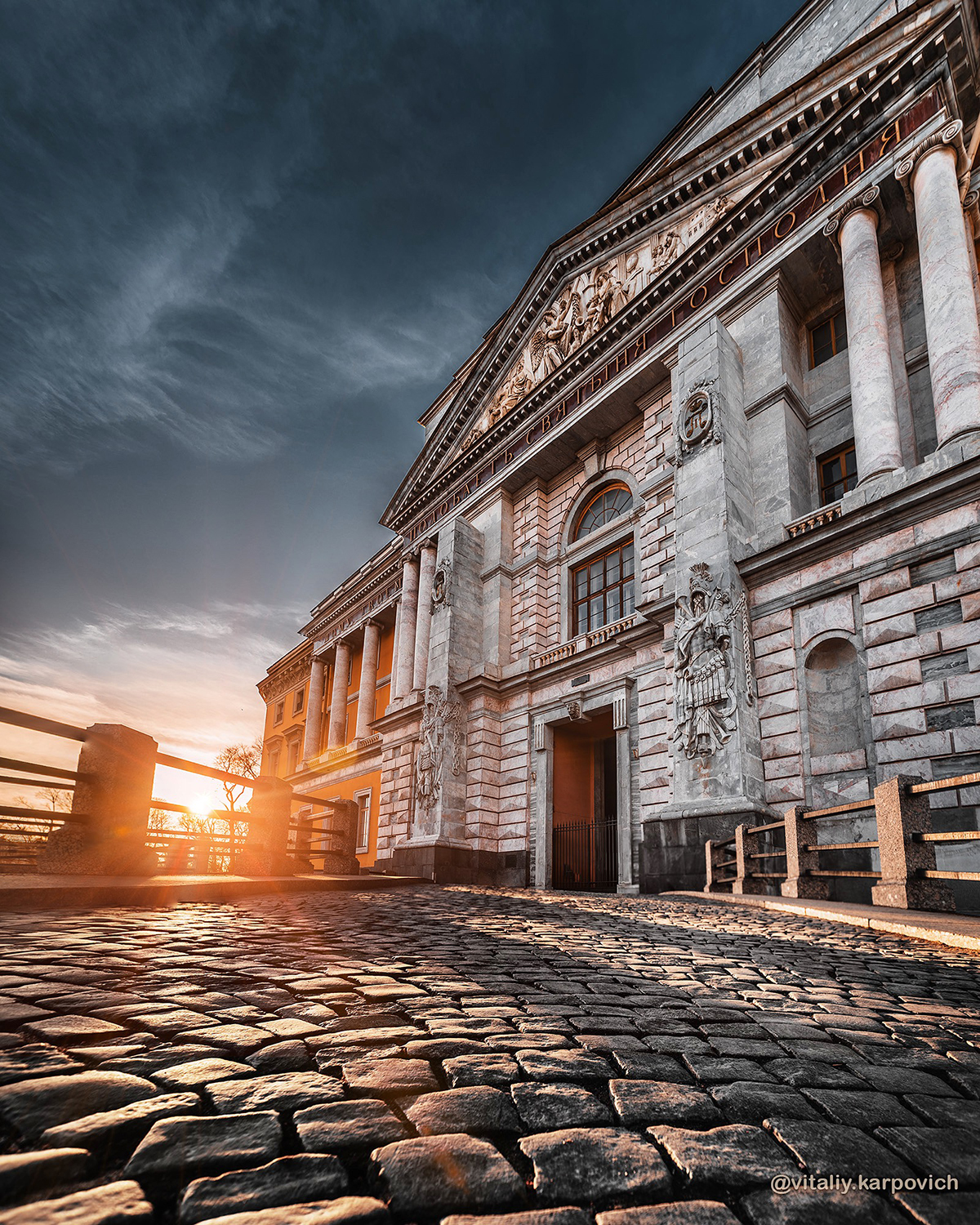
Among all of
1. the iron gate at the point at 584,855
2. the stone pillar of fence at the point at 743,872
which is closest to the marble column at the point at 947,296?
the stone pillar of fence at the point at 743,872

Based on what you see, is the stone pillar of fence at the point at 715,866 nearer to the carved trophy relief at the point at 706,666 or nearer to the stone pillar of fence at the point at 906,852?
the carved trophy relief at the point at 706,666

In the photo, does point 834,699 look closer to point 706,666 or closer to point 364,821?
point 706,666

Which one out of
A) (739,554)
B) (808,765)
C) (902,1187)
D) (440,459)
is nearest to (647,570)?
(739,554)

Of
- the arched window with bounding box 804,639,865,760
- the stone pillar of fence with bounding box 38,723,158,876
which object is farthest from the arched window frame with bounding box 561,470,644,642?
the stone pillar of fence with bounding box 38,723,158,876

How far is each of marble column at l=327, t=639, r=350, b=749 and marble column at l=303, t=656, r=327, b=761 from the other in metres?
1.89

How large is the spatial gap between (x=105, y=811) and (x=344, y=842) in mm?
7453

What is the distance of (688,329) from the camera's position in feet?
54.7

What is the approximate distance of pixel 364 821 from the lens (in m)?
26.3

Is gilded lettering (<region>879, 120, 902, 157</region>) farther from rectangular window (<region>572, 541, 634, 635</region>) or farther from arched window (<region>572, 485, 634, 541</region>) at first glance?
rectangular window (<region>572, 541, 634, 635</region>)

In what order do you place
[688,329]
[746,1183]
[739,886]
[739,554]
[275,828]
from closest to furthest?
[746,1183] < [739,886] < [275,828] < [739,554] < [688,329]

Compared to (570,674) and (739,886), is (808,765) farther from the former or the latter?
(570,674)

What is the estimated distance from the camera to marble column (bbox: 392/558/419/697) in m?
25.6

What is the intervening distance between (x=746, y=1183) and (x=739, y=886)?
10.2 m

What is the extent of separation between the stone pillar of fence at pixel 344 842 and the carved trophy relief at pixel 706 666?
711 centimetres
